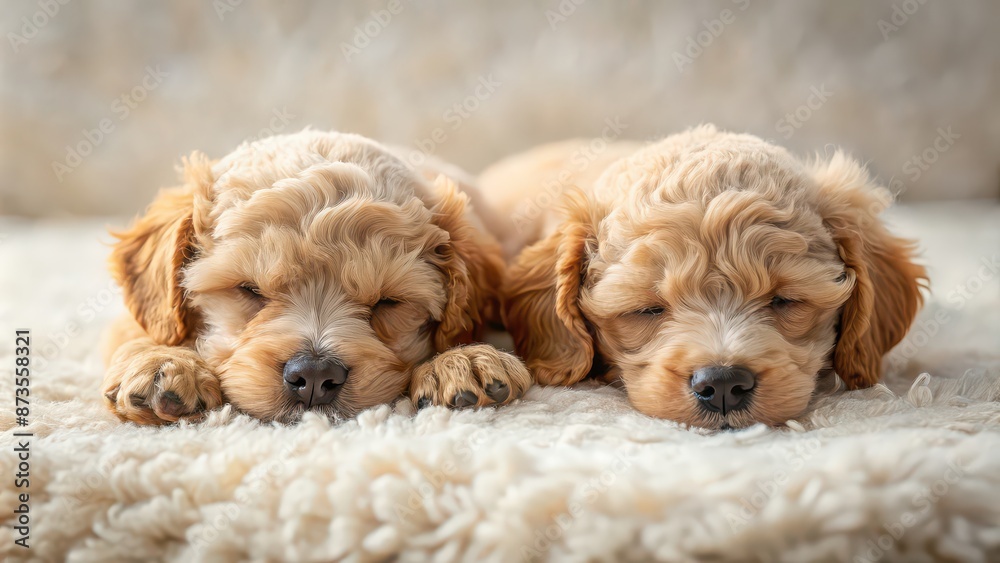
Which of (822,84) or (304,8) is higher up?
(304,8)

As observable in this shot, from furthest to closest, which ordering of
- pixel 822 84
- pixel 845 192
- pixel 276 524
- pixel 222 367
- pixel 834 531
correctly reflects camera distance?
pixel 822 84, pixel 845 192, pixel 222 367, pixel 276 524, pixel 834 531

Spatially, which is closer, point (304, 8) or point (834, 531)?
point (834, 531)

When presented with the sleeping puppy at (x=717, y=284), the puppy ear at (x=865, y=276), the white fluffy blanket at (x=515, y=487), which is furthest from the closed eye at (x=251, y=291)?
the puppy ear at (x=865, y=276)

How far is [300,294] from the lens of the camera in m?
2.62

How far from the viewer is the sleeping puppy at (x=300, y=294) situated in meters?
2.47

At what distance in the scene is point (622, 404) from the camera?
260 centimetres

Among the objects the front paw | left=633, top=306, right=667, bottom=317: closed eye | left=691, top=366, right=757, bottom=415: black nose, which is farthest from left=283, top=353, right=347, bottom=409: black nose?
left=691, top=366, right=757, bottom=415: black nose

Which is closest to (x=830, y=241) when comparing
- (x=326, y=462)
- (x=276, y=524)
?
(x=326, y=462)

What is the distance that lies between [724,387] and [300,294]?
1.43 m

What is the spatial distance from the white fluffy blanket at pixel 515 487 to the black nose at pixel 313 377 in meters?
0.16

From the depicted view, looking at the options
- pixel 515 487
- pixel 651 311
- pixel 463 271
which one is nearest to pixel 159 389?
pixel 463 271

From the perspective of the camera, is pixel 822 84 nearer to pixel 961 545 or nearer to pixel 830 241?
pixel 830 241

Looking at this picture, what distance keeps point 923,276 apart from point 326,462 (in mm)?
2362

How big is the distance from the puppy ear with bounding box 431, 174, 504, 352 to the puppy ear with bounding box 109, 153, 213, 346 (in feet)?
2.86
